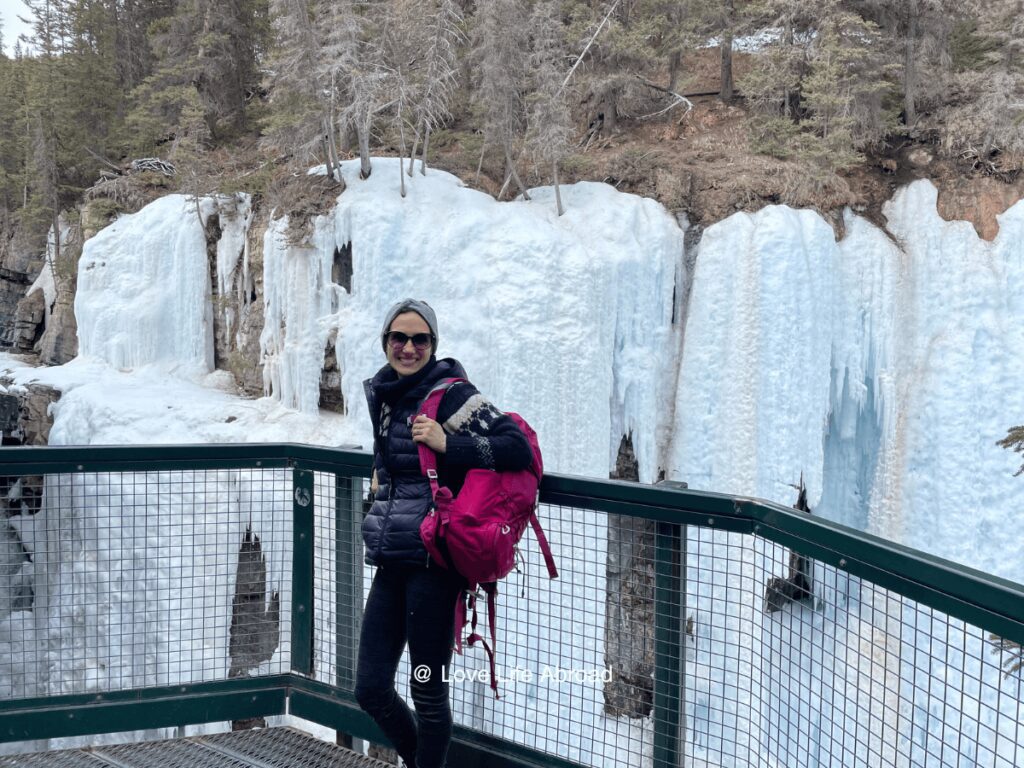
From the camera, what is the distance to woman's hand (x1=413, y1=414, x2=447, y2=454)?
7.24ft

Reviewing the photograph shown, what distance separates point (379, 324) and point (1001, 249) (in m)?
9.42

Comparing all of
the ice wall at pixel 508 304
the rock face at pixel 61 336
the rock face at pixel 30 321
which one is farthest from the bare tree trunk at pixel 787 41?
the rock face at pixel 30 321

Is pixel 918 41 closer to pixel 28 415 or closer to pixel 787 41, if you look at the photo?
pixel 787 41

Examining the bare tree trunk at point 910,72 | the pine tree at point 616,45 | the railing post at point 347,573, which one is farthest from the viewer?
the pine tree at point 616,45

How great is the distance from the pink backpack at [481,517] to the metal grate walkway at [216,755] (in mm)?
932

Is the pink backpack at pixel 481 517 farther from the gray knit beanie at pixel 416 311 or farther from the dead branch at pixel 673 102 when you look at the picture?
the dead branch at pixel 673 102

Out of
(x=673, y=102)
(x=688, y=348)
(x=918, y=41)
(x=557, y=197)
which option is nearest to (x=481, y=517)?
(x=688, y=348)

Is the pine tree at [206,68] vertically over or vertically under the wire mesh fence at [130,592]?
over

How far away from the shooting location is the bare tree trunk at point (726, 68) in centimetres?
1583

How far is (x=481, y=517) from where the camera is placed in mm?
2164

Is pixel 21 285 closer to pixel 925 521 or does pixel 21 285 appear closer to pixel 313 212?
pixel 313 212

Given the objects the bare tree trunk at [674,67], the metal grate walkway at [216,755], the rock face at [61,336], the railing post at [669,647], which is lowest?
the metal grate walkway at [216,755]

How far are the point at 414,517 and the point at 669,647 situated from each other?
3.00 feet

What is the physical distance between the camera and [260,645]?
3465 mm
